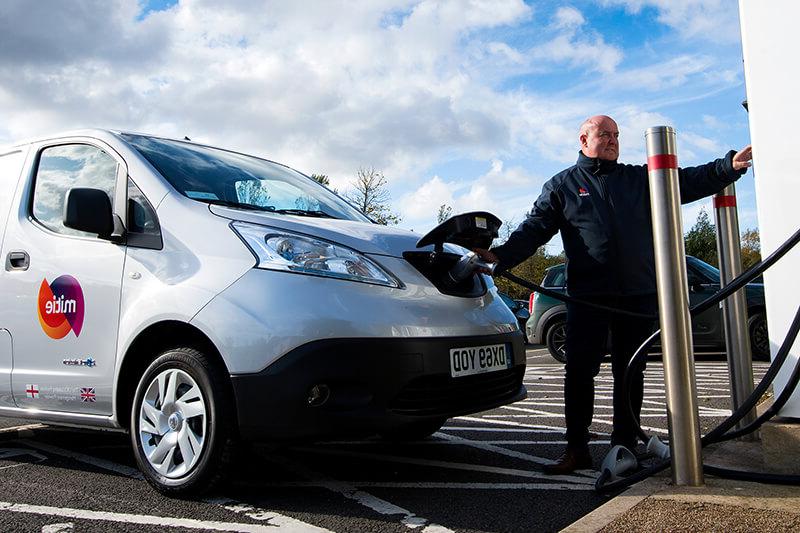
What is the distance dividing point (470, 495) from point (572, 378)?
861 mm

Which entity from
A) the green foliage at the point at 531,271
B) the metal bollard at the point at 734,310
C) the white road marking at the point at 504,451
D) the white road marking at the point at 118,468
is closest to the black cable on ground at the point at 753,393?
the white road marking at the point at 504,451

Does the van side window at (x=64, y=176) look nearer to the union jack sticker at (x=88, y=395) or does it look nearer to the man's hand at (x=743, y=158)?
the union jack sticker at (x=88, y=395)

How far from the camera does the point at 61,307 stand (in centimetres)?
390

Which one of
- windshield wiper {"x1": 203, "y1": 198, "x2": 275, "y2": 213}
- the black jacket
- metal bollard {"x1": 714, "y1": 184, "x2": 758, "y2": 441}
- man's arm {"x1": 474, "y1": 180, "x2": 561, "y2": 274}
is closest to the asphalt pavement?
metal bollard {"x1": 714, "y1": 184, "x2": 758, "y2": 441}

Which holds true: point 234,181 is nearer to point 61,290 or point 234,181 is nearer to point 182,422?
point 61,290

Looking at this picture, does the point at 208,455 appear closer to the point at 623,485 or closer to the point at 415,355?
the point at 415,355

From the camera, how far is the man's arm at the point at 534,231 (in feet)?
12.5

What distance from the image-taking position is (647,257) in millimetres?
3736

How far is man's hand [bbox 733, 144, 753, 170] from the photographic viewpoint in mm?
3521

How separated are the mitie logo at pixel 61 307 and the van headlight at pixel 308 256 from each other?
103 cm

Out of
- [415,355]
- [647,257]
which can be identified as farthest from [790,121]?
[415,355]

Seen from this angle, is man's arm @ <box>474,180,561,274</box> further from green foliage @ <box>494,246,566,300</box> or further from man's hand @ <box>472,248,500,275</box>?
green foliage @ <box>494,246,566,300</box>

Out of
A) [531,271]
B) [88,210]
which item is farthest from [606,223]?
[531,271]

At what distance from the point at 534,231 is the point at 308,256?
1.25 meters
